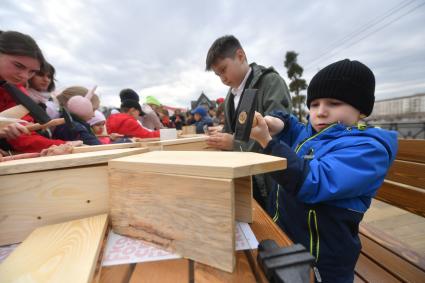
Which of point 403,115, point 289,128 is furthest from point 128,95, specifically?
point 403,115

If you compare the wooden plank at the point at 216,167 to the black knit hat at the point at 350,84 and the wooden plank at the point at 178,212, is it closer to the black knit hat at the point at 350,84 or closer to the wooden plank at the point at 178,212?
the wooden plank at the point at 178,212

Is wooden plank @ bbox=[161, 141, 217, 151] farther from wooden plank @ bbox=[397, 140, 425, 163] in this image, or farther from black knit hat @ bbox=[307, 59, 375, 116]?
wooden plank @ bbox=[397, 140, 425, 163]

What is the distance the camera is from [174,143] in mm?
1684

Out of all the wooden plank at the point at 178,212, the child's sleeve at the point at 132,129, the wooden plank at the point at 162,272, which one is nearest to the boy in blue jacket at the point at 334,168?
the wooden plank at the point at 178,212

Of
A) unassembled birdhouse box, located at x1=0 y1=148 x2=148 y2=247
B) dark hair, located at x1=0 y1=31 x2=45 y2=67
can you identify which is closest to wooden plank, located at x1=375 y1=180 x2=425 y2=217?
unassembled birdhouse box, located at x1=0 y1=148 x2=148 y2=247

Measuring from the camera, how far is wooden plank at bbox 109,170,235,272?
1.90 ft

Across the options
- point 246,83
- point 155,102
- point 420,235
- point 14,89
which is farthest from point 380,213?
point 155,102

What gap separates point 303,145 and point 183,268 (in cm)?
89

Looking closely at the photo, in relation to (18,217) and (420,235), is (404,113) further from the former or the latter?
(18,217)

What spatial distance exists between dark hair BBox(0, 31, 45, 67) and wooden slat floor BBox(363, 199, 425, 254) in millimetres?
3455

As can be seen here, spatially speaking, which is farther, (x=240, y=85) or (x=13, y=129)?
(x=240, y=85)

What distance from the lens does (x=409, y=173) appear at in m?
1.38

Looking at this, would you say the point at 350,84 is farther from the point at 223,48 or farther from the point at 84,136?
the point at 84,136

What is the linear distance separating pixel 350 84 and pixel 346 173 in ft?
1.62
